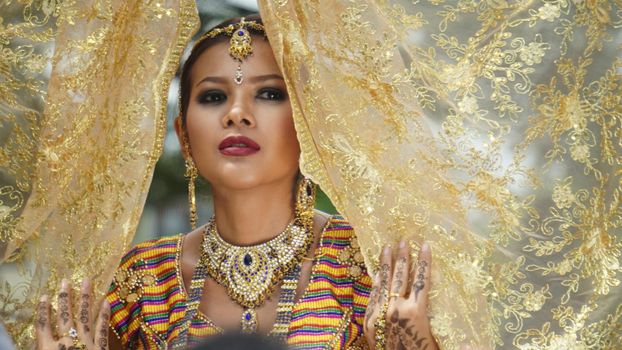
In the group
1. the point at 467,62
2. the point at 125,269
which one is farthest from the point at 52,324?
the point at 467,62

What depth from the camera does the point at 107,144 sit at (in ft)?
10.4

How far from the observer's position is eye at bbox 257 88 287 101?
3.33 meters

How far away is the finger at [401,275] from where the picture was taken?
3.00 meters

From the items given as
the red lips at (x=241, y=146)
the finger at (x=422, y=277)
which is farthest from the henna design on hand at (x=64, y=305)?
the finger at (x=422, y=277)

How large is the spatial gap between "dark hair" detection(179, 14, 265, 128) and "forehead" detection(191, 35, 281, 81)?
16 mm

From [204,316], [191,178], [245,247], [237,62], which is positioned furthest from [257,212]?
[237,62]

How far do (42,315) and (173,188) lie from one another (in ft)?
2.97

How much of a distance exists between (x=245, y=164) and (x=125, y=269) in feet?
1.88

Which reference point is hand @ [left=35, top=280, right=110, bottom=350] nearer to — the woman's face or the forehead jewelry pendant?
the woman's face

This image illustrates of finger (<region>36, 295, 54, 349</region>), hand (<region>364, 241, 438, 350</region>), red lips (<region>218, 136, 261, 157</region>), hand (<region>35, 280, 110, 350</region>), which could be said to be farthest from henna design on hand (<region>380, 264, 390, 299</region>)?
finger (<region>36, 295, 54, 349</region>)

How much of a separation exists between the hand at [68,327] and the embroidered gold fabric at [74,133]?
1.6 inches

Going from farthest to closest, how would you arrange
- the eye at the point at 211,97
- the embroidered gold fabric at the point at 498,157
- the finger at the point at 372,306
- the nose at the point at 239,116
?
the eye at the point at 211,97 < the nose at the point at 239,116 < the finger at the point at 372,306 < the embroidered gold fabric at the point at 498,157

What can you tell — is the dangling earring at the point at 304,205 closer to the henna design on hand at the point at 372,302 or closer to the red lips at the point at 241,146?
the red lips at the point at 241,146

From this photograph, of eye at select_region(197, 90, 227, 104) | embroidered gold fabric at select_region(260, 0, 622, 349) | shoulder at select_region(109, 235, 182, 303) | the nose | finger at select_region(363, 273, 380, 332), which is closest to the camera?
embroidered gold fabric at select_region(260, 0, 622, 349)
